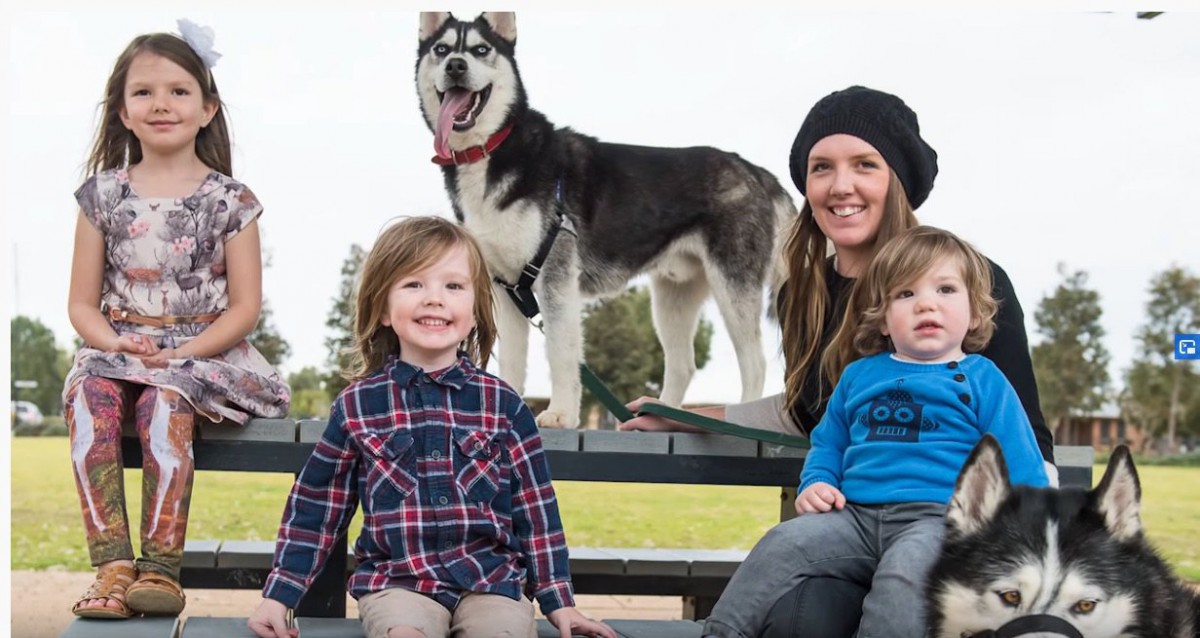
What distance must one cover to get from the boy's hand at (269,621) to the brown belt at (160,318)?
108cm

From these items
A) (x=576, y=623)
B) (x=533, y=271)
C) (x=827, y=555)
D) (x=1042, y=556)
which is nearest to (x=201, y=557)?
(x=533, y=271)

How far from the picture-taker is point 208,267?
3.70 meters

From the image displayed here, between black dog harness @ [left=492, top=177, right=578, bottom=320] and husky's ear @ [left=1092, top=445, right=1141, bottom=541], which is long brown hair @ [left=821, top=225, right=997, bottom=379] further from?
black dog harness @ [left=492, top=177, right=578, bottom=320]

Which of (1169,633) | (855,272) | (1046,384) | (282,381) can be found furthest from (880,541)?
(1046,384)

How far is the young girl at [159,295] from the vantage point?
3324 mm

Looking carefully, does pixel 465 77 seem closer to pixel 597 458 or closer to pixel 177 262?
pixel 177 262

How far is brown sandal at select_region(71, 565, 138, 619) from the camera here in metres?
3.07

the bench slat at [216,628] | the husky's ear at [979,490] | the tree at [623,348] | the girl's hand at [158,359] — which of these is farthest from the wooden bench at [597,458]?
the tree at [623,348]

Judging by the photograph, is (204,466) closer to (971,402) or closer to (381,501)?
(381,501)

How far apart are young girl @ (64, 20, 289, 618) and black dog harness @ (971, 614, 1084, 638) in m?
2.23

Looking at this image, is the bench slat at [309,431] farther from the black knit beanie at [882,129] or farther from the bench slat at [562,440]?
the black knit beanie at [882,129]

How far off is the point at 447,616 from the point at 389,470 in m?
0.37

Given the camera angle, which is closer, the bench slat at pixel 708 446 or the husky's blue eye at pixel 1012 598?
the husky's blue eye at pixel 1012 598

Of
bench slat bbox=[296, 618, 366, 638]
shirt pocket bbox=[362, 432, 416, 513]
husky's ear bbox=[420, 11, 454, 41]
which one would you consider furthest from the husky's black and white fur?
husky's ear bbox=[420, 11, 454, 41]
